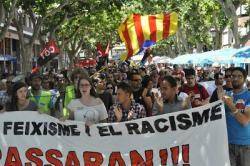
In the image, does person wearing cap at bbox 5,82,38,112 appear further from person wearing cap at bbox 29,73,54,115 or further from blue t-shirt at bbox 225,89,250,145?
blue t-shirt at bbox 225,89,250,145

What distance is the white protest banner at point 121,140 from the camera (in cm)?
579

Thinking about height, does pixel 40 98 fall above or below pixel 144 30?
below

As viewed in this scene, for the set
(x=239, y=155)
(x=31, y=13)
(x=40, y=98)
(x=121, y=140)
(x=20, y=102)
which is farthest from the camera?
(x=31, y=13)

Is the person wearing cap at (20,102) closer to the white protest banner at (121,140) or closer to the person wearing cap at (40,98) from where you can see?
the person wearing cap at (40,98)

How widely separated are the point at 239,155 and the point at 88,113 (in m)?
1.71

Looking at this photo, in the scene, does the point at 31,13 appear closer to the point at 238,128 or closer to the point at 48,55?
the point at 48,55

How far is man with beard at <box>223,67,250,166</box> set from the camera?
18.2ft

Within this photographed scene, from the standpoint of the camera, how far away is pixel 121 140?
5973mm

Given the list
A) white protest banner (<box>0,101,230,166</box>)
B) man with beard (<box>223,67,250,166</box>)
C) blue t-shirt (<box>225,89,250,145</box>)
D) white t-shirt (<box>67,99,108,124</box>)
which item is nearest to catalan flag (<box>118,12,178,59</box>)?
white t-shirt (<box>67,99,108,124</box>)

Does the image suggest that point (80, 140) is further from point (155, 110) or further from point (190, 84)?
point (190, 84)

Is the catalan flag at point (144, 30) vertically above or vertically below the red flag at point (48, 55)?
above

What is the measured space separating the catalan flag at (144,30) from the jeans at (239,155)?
4.91 metres

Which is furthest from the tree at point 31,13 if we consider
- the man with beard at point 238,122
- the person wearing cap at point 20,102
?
the man with beard at point 238,122

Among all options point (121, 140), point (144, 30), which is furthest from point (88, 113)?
point (144, 30)
